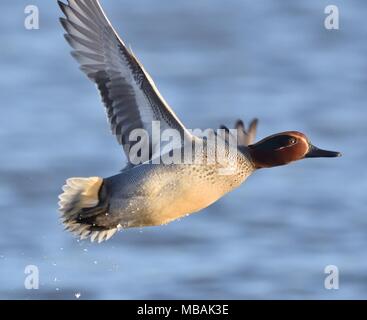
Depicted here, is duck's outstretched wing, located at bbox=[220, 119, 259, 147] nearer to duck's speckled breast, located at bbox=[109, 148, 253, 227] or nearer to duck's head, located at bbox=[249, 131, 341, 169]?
duck's head, located at bbox=[249, 131, 341, 169]

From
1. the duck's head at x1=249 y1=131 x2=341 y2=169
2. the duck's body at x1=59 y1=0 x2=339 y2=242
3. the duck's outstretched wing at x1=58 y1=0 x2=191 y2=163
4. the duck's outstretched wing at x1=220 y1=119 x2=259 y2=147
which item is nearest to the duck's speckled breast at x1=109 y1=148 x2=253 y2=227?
the duck's body at x1=59 y1=0 x2=339 y2=242

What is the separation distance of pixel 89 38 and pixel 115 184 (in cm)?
64

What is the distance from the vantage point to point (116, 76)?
5.13m

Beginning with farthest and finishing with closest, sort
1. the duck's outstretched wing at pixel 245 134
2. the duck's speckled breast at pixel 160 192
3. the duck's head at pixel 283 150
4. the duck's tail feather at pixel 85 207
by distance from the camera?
the duck's outstretched wing at pixel 245 134
the duck's head at pixel 283 150
the duck's tail feather at pixel 85 207
the duck's speckled breast at pixel 160 192

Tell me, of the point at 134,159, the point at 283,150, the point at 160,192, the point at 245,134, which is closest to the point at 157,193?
the point at 160,192

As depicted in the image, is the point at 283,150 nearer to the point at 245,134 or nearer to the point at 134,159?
the point at 245,134

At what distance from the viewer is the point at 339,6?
1366cm

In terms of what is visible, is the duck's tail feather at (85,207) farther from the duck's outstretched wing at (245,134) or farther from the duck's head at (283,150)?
the duck's outstretched wing at (245,134)

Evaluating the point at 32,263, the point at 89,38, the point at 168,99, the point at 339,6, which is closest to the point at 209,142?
the point at 89,38

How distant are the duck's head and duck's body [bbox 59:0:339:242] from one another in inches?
3.4

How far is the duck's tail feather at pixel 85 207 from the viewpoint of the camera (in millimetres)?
5020

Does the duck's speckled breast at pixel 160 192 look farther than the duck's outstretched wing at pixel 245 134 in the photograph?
No

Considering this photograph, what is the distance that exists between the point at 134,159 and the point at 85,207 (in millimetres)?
304

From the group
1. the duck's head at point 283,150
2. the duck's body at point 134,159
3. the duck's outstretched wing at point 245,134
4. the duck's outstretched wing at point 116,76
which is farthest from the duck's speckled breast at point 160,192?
the duck's outstretched wing at point 245,134
